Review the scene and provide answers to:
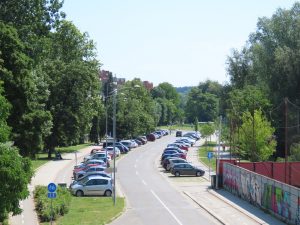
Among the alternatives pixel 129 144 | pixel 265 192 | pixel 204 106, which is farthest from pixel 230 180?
pixel 204 106

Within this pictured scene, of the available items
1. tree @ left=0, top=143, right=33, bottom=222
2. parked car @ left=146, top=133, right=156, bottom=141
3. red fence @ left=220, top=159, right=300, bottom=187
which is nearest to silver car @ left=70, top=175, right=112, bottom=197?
red fence @ left=220, top=159, right=300, bottom=187

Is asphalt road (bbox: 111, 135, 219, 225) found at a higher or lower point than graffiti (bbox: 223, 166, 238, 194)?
lower

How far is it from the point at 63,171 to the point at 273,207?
1144 inches

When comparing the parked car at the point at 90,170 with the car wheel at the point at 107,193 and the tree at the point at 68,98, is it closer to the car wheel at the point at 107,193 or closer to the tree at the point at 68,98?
the car wheel at the point at 107,193

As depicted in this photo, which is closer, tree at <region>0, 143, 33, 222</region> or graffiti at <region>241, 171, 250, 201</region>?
tree at <region>0, 143, 33, 222</region>

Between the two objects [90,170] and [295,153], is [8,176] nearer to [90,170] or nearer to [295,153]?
[90,170]

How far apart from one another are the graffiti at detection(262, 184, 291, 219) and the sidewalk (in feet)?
1.63

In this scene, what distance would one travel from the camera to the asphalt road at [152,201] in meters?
30.1

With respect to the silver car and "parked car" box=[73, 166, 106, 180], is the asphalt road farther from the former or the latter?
"parked car" box=[73, 166, 106, 180]

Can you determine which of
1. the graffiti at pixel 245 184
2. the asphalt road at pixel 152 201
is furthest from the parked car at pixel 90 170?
the graffiti at pixel 245 184

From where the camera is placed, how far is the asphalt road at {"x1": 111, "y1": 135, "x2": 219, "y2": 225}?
30.1m

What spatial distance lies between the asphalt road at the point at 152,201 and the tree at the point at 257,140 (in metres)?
9.90

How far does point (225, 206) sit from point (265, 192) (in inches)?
118

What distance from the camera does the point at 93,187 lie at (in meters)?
40.4
